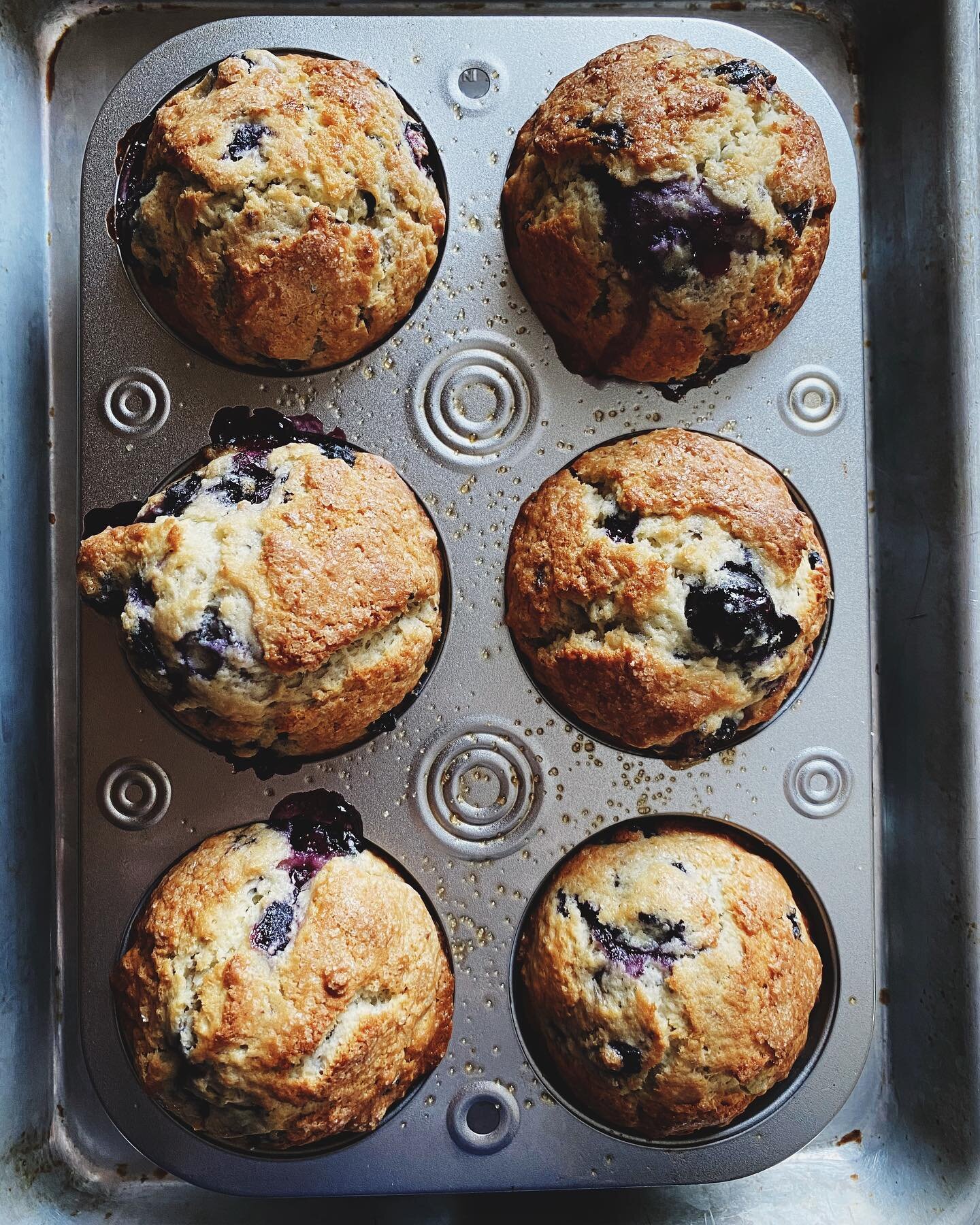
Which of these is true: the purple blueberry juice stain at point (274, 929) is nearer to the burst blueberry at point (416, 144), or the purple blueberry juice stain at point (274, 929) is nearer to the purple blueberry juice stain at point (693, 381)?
the purple blueberry juice stain at point (693, 381)

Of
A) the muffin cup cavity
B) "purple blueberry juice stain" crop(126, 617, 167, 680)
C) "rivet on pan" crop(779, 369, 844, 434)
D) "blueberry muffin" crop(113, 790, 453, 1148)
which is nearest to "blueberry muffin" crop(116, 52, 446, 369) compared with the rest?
"purple blueberry juice stain" crop(126, 617, 167, 680)

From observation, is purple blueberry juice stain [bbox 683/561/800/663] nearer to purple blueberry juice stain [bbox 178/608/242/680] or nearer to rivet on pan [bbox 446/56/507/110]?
purple blueberry juice stain [bbox 178/608/242/680]

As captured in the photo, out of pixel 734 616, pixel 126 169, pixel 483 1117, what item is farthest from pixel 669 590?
pixel 126 169

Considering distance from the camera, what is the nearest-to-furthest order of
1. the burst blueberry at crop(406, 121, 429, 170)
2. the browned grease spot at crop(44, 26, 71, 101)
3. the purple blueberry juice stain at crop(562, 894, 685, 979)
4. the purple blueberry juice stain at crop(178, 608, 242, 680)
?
1. the purple blueberry juice stain at crop(178, 608, 242, 680)
2. the purple blueberry juice stain at crop(562, 894, 685, 979)
3. the burst blueberry at crop(406, 121, 429, 170)
4. the browned grease spot at crop(44, 26, 71, 101)

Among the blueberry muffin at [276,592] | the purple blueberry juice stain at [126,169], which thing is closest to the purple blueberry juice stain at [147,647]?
the blueberry muffin at [276,592]

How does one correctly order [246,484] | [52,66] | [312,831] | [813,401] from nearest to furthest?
[246,484], [312,831], [813,401], [52,66]

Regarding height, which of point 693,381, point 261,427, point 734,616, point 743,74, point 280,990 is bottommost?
point 280,990

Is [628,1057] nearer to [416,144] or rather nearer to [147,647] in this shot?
[147,647]
